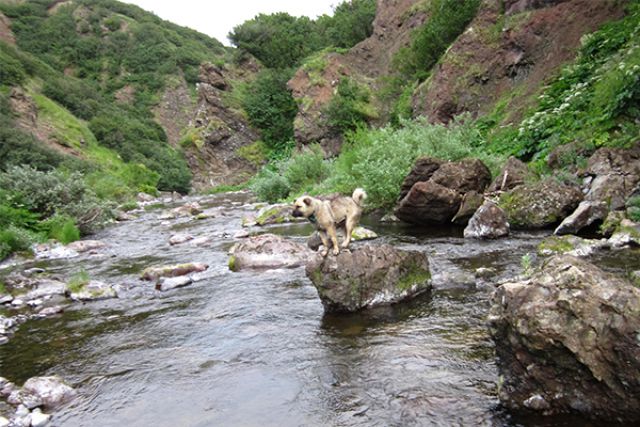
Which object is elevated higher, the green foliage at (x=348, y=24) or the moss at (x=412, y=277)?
the green foliage at (x=348, y=24)

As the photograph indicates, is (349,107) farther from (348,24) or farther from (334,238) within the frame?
(334,238)

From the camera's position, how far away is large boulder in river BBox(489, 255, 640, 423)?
369cm

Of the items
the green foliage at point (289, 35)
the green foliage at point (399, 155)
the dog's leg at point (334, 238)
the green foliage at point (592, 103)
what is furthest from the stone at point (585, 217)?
the green foliage at point (289, 35)

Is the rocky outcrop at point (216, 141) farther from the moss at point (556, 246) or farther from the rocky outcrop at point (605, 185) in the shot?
the moss at point (556, 246)

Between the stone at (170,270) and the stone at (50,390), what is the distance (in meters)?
5.89

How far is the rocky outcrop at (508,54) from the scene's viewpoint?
23.4m

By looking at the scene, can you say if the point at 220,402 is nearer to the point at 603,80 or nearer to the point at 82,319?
the point at 82,319

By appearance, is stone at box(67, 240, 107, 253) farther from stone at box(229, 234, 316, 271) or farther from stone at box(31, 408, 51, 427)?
stone at box(31, 408, 51, 427)

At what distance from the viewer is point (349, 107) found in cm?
4384

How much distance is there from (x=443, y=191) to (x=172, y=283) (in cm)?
861

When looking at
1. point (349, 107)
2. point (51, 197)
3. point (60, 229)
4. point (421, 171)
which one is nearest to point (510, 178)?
point (421, 171)

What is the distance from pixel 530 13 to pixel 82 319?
92.9ft

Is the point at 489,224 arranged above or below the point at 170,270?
above

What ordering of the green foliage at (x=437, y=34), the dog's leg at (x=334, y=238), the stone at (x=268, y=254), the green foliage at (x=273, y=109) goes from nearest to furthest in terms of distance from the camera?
the dog's leg at (x=334, y=238)
the stone at (x=268, y=254)
the green foliage at (x=437, y=34)
the green foliage at (x=273, y=109)
